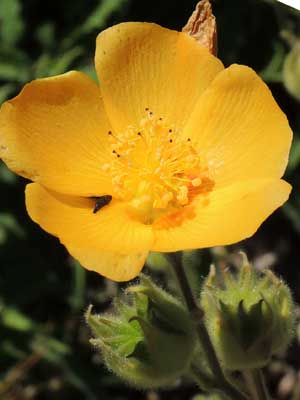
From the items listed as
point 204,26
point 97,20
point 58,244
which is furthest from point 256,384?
point 97,20

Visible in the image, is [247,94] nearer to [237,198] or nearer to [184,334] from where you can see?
[237,198]

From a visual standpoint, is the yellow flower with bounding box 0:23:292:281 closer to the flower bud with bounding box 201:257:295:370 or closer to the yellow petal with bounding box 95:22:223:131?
the yellow petal with bounding box 95:22:223:131

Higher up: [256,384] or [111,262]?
[111,262]

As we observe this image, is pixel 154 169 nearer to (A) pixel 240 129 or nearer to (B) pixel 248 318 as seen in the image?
(A) pixel 240 129

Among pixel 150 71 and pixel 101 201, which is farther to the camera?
pixel 150 71

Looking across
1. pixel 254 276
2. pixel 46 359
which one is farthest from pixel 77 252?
pixel 46 359

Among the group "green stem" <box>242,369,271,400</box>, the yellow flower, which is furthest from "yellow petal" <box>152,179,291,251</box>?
"green stem" <box>242,369,271,400</box>
